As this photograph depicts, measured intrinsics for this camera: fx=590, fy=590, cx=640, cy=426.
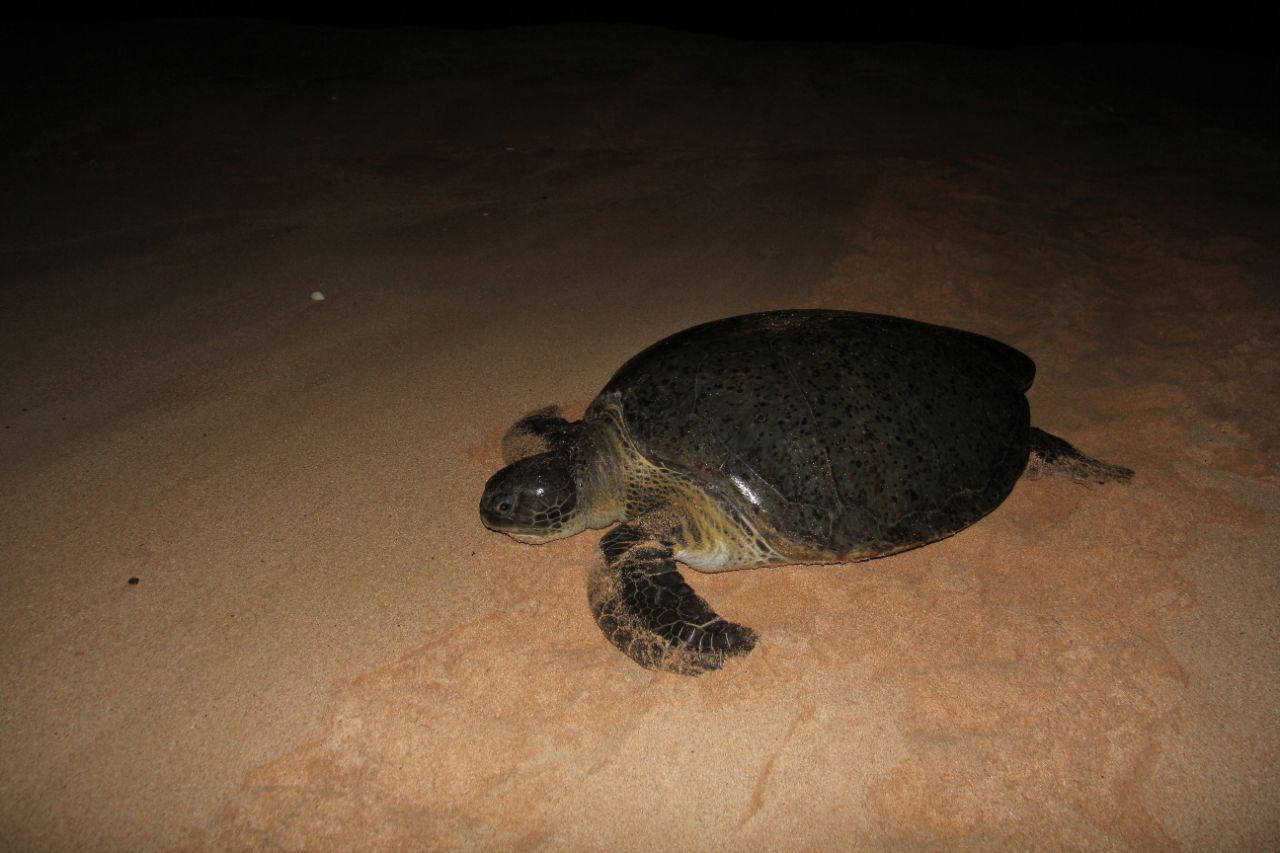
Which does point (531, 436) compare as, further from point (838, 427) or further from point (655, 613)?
point (838, 427)

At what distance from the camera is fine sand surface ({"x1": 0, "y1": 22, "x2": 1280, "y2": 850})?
1.62m

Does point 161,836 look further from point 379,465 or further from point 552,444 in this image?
point 552,444

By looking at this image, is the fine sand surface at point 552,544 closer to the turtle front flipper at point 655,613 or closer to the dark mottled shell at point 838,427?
the turtle front flipper at point 655,613

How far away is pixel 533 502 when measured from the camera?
2205 millimetres

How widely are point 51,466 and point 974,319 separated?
463 cm

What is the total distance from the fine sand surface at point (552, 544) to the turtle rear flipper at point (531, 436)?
0.09m

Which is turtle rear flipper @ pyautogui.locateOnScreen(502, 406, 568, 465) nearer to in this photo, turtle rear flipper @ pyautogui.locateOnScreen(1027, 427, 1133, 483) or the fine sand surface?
the fine sand surface

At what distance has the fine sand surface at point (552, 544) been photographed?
5.32 ft

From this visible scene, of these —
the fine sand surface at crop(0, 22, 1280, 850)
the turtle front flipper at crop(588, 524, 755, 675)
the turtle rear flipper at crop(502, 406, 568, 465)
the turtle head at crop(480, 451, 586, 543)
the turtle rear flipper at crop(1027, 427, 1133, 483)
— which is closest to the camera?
the fine sand surface at crop(0, 22, 1280, 850)

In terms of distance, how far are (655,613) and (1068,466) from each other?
186 centimetres

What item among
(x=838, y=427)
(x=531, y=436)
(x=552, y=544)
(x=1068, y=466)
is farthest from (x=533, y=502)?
(x=1068, y=466)

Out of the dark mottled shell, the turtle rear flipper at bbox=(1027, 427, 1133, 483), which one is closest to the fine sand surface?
the turtle rear flipper at bbox=(1027, 427, 1133, 483)

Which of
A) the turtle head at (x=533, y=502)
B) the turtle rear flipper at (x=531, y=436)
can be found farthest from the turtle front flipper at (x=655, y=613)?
the turtle rear flipper at (x=531, y=436)

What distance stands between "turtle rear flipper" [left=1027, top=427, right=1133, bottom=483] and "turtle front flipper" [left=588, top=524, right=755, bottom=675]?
1498 millimetres
